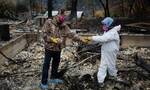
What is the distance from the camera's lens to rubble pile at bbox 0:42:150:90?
8203mm

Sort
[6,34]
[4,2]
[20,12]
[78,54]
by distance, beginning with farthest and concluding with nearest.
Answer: [20,12]
[4,2]
[6,34]
[78,54]

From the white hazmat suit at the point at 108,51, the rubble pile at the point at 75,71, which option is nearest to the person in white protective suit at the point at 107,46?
the white hazmat suit at the point at 108,51

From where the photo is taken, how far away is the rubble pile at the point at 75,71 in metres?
8.20

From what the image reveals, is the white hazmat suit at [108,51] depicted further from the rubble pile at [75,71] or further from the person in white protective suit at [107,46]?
the rubble pile at [75,71]

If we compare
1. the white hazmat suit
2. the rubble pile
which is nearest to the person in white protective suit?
the white hazmat suit

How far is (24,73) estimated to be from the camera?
9211 mm

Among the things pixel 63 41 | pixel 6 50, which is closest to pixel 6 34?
pixel 6 50

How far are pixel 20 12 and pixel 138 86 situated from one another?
15.6 m

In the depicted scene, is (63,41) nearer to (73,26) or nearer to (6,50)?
(6,50)

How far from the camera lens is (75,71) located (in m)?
9.35

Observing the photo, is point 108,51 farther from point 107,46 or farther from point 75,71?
point 75,71

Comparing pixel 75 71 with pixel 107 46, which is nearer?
pixel 107 46

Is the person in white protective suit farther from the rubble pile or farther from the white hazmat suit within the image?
the rubble pile

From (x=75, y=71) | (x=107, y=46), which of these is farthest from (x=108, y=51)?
(x=75, y=71)
